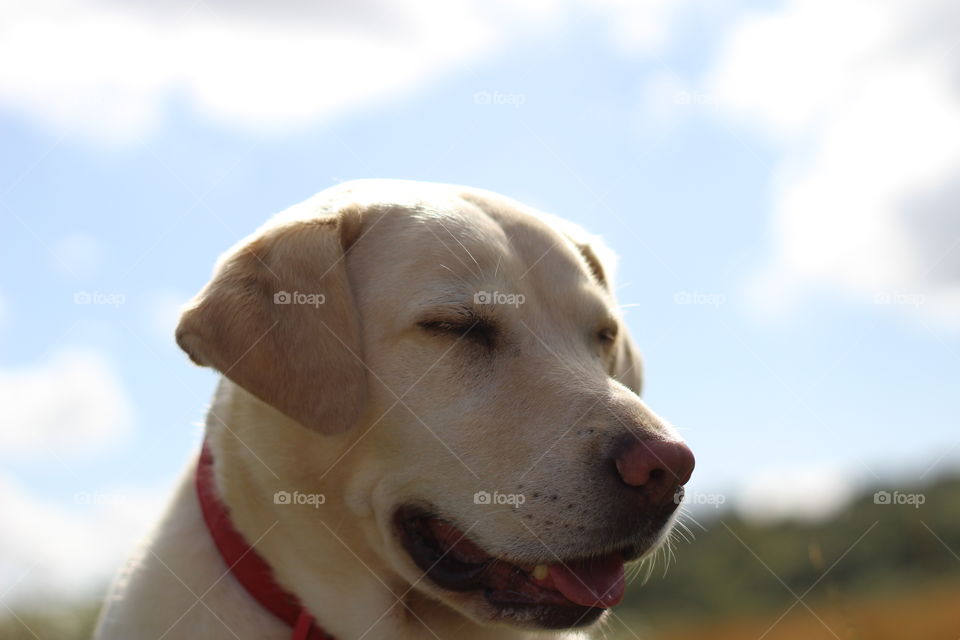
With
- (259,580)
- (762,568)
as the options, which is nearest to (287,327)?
(259,580)

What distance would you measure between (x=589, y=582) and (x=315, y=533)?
42.0 inches

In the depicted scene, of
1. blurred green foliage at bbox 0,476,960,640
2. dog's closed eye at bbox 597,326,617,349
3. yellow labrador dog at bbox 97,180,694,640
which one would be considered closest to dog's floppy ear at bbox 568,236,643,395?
dog's closed eye at bbox 597,326,617,349

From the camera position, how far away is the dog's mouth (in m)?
3.26

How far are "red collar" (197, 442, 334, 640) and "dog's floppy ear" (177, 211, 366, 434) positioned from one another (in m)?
0.67

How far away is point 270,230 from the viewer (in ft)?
12.0

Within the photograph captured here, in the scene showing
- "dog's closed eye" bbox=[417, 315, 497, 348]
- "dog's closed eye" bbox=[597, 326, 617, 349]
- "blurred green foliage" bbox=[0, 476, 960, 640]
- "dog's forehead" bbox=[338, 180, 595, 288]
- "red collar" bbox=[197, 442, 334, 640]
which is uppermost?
"dog's forehead" bbox=[338, 180, 595, 288]

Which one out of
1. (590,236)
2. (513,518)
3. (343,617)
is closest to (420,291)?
(513,518)

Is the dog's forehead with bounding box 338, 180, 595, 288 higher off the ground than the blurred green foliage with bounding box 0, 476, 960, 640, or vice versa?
the dog's forehead with bounding box 338, 180, 595, 288

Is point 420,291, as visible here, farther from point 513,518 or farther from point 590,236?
point 590,236

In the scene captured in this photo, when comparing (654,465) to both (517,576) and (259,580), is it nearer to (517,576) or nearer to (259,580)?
(517,576)

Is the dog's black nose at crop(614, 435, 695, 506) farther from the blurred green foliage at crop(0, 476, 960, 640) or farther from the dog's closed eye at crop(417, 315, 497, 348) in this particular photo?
the blurred green foliage at crop(0, 476, 960, 640)

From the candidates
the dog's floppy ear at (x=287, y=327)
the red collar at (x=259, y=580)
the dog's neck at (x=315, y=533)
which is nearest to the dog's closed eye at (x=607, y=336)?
the dog's floppy ear at (x=287, y=327)

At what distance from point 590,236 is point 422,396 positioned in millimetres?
1888

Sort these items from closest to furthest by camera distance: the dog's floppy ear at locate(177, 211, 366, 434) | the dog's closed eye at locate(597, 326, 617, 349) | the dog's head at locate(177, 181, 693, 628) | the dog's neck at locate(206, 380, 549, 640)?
the dog's head at locate(177, 181, 693, 628) → the dog's floppy ear at locate(177, 211, 366, 434) → the dog's neck at locate(206, 380, 549, 640) → the dog's closed eye at locate(597, 326, 617, 349)
